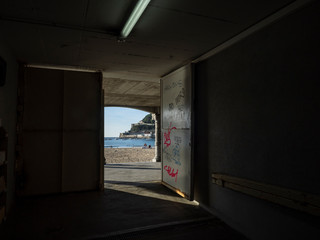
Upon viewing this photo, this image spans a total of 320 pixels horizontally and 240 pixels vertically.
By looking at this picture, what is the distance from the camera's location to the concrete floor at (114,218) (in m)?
3.21

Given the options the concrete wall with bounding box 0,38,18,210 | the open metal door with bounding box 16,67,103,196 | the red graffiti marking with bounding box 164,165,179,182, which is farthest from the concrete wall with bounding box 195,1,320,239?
the concrete wall with bounding box 0,38,18,210

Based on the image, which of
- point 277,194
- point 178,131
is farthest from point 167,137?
point 277,194

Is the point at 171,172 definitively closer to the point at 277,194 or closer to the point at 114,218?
the point at 114,218

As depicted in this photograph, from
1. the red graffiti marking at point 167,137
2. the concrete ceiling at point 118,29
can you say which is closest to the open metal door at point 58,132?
the concrete ceiling at point 118,29

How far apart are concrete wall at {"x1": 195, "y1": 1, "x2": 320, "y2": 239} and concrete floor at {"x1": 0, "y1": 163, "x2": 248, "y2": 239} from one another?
0.51 metres

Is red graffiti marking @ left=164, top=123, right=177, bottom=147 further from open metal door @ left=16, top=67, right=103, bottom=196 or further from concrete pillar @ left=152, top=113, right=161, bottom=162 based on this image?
concrete pillar @ left=152, top=113, right=161, bottom=162

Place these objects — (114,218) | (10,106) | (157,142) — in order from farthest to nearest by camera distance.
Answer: (157,142) < (10,106) < (114,218)

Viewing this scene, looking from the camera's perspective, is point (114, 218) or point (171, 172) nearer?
point (114, 218)

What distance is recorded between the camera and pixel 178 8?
2.74 m

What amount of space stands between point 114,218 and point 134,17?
320cm

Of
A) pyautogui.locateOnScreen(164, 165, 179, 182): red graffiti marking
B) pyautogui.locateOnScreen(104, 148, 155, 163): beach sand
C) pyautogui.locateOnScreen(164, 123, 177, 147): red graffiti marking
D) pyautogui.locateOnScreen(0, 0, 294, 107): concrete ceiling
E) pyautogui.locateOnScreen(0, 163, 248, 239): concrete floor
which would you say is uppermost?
pyautogui.locateOnScreen(0, 0, 294, 107): concrete ceiling

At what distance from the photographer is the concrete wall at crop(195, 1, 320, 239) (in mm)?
2443

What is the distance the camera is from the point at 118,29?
3338 millimetres

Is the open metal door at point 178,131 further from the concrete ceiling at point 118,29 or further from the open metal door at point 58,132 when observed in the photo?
the open metal door at point 58,132
